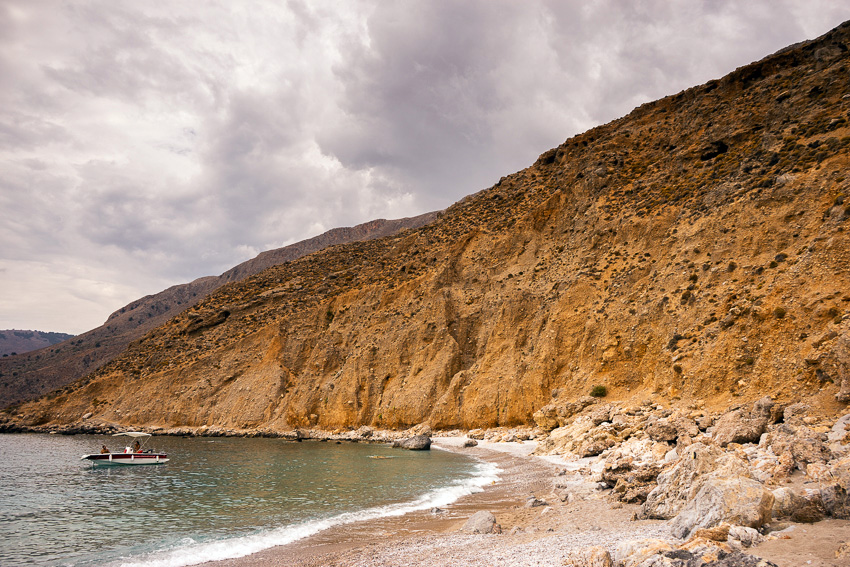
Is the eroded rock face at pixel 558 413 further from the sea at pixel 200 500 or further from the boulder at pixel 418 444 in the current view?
the boulder at pixel 418 444

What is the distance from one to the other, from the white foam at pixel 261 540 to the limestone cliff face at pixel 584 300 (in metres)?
15.4

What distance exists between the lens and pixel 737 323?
85.8 feet

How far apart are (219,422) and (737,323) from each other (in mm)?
58288

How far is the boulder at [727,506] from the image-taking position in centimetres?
746

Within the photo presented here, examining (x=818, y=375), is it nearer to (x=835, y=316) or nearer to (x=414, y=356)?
(x=835, y=316)

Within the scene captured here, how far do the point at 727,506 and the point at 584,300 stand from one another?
35144 millimetres

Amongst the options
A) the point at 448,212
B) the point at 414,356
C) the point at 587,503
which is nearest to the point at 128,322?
the point at 448,212

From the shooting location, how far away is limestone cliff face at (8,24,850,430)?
25719mm

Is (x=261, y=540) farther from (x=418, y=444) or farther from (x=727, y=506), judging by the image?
(x=418, y=444)

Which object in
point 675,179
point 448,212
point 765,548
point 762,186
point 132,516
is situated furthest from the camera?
point 448,212

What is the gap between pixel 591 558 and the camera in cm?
717

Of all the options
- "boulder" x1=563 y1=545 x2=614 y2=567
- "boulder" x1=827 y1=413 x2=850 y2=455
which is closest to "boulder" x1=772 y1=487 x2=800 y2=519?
"boulder" x1=563 y1=545 x2=614 y2=567

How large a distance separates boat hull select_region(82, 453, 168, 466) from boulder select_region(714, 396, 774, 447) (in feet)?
110

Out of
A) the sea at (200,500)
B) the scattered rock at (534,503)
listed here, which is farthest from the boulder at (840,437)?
the sea at (200,500)
